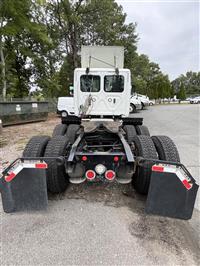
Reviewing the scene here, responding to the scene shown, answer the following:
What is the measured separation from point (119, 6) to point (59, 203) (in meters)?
25.7

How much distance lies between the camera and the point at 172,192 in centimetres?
197

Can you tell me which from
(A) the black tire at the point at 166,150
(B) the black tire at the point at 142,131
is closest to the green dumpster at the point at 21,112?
(B) the black tire at the point at 142,131

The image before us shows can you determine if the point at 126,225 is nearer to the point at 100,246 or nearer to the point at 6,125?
the point at 100,246

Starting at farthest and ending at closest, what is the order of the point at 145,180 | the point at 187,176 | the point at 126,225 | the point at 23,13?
the point at 23,13 < the point at 145,180 < the point at 126,225 < the point at 187,176

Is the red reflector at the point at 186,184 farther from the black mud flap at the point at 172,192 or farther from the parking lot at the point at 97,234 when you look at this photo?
the parking lot at the point at 97,234

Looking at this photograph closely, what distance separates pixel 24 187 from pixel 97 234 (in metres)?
1.05

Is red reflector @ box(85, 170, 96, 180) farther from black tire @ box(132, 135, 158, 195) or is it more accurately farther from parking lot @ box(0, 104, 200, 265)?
black tire @ box(132, 135, 158, 195)

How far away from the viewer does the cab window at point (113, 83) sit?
439 cm

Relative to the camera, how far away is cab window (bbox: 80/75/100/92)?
4.43 metres

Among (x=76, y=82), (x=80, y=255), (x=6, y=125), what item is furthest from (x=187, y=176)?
(x=6, y=125)

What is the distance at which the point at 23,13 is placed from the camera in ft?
41.8

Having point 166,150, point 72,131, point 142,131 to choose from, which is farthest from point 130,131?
point 166,150

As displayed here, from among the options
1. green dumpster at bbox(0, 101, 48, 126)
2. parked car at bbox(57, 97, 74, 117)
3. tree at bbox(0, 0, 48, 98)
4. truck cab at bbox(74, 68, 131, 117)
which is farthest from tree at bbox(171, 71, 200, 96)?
truck cab at bbox(74, 68, 131, 117)

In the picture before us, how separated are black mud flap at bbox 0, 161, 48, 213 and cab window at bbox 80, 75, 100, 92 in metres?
2.95
